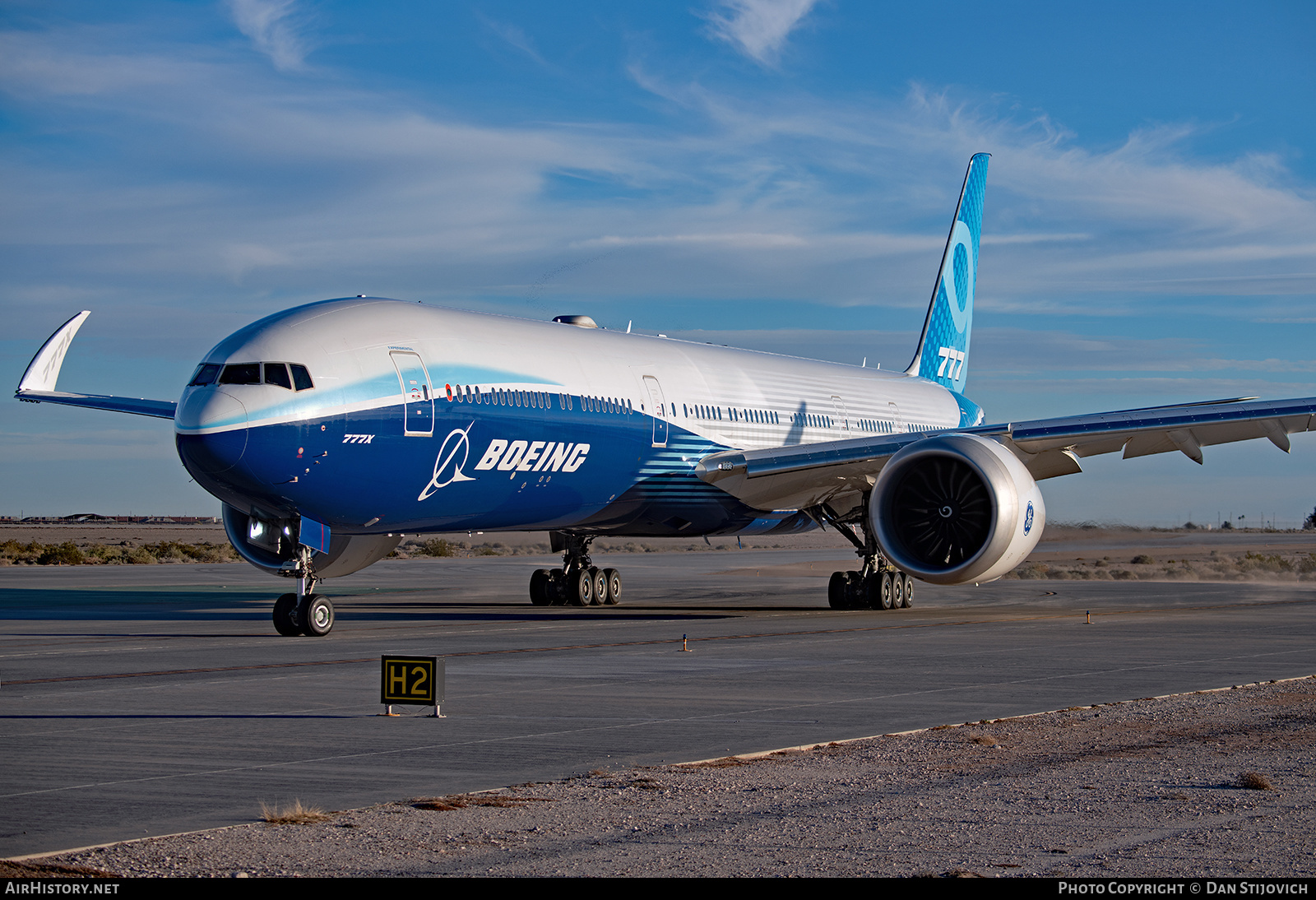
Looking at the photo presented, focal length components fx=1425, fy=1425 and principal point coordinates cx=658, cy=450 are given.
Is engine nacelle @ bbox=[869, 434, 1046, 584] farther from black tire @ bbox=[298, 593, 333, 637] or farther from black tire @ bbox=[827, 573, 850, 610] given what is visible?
black tire @ bbox=[298, 593, 333, 637]

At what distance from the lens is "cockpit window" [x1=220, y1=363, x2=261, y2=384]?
16188 mm

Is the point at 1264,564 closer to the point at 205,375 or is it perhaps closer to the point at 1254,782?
the point at 205,375

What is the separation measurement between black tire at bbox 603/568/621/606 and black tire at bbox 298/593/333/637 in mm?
8398

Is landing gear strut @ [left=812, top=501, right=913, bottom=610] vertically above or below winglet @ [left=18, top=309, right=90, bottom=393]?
below

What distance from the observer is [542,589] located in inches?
977

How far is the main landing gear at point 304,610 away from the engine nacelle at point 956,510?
7254 millimetres

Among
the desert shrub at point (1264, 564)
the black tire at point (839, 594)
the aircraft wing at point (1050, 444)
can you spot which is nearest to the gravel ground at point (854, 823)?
the aircraft wing at point (1050, 444)

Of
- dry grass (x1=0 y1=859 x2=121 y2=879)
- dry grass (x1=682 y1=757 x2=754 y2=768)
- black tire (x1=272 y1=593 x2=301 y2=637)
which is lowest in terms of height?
dry grass (x1=0 y1=859 x2=121 y2=879)

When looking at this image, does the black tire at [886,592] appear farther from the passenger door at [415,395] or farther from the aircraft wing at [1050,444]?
the passenger door at [415,395]

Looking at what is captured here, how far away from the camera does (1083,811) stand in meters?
6.67

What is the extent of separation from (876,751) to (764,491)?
14.8m

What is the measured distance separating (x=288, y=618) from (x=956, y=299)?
22.5m

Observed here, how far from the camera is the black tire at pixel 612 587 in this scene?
2508 centimetres

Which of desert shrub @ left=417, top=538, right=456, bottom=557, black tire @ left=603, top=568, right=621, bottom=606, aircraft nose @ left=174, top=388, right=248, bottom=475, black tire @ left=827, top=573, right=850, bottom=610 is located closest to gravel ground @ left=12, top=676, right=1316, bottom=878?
aircraft nose @ left=174, top=388, right=248, bottom=475
